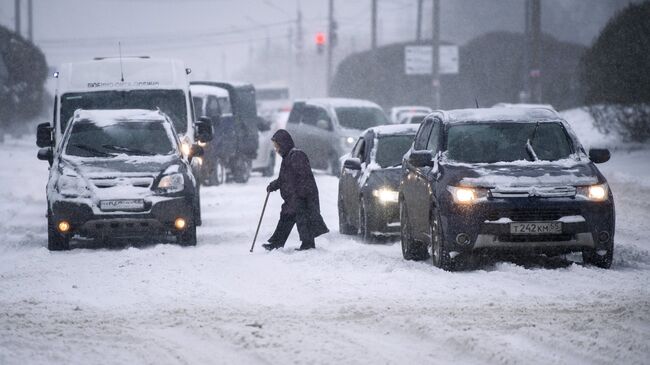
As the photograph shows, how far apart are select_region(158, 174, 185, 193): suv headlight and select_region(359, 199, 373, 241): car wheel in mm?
2305

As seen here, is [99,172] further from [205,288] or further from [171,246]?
[205,288]

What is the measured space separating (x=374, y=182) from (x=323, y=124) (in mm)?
14703

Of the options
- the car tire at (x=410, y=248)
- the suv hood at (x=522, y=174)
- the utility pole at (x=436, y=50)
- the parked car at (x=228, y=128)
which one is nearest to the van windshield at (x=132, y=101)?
the parked car at (x=228, y=128)

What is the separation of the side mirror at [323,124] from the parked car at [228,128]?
4.52ft

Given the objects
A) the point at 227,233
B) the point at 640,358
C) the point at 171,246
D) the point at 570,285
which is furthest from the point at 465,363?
the point at 227,233

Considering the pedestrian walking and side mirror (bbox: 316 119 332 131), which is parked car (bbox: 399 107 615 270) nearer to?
the pedestrian walking

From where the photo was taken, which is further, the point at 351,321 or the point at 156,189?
the point at 156,189

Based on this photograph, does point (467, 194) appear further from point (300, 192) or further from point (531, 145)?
point (300, 192)

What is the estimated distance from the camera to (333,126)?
3200cm

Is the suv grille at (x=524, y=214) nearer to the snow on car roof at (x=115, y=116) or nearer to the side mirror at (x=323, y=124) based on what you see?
the snow on car roof at (x=115, y=116)

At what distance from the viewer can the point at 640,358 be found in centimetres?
840

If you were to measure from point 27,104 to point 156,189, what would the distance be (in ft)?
129

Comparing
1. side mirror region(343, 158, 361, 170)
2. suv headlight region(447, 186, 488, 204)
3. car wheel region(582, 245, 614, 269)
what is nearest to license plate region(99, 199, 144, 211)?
side mirror region(343, 158, 361, 170)

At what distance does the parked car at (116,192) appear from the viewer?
16281 millimetres
